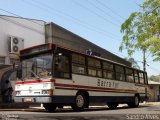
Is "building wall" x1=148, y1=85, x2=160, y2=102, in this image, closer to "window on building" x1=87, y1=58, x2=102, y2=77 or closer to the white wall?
the white wall

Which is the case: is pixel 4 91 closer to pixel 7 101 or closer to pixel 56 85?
pixel 7 101

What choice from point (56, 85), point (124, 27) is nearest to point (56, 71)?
point (56, 85)

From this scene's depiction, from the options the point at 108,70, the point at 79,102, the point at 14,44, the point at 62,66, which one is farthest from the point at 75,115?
the point at 14,44

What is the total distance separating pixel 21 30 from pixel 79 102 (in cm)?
1494

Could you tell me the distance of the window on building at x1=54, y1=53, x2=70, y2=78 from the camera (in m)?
15.2

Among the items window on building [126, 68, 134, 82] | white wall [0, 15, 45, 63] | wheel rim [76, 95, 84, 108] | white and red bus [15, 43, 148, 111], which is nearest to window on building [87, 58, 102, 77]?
white and red bus [15, 43, 148, 111]

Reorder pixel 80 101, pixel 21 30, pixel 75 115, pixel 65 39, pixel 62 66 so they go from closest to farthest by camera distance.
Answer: pixel 75 115 < pixel 62 66 < pixel 80 101 < pixel 21 30 < pixel 65 39

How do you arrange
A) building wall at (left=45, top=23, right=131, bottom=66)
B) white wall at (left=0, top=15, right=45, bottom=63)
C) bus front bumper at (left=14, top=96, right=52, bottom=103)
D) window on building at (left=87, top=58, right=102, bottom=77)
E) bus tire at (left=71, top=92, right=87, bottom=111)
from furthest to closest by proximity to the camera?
building wall at (left=45, top=23, right=131, bottom=66), white wall at (left=0, top=15, right=45, bottom=63), window on building at (left=87, top=58, right=102, bottom=77), bus tire at (left=71, top=92, right=87, bottom=111), bus front bumper at (left=14, top=96, right=52, bottom=103)

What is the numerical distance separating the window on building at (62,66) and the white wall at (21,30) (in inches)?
519

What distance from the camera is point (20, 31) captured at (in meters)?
29.8

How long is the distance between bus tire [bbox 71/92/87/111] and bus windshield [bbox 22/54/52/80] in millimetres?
2194

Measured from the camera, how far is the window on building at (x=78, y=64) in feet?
53.6

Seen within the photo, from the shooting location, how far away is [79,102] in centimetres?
1667

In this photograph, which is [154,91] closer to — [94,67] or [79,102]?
[94,67]
